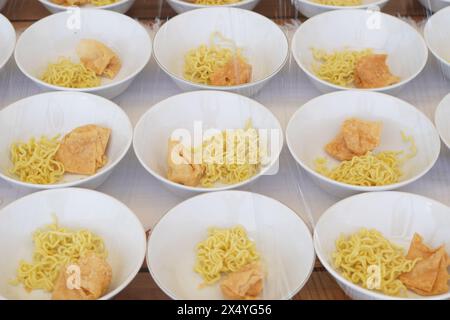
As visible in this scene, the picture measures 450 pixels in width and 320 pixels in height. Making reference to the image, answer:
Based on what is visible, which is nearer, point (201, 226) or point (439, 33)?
point (201, 226)

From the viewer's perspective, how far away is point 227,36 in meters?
1.66

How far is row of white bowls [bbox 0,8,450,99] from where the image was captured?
5.16ft

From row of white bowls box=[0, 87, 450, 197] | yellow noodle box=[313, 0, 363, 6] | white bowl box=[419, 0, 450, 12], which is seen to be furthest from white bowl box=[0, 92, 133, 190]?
white bowl box=[419, 0, 450, 12]

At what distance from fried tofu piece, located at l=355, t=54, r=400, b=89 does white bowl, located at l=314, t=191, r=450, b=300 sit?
16.0 inches

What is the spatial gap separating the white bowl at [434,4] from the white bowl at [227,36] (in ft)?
1.45

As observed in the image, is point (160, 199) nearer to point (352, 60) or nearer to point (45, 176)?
point (45, 176)

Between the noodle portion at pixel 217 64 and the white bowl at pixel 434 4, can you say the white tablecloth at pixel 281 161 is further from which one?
the white bowl at pixel 434 4

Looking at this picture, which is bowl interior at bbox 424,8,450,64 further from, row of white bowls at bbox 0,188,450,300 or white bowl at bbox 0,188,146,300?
white bowl at bbox 0,188,146,300

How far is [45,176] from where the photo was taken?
130 centimetres

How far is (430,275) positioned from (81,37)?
1125 millimetres

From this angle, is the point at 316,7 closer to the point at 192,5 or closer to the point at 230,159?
the point at 192,5

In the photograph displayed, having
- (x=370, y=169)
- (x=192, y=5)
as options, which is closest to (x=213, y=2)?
(x=192, y=5)
